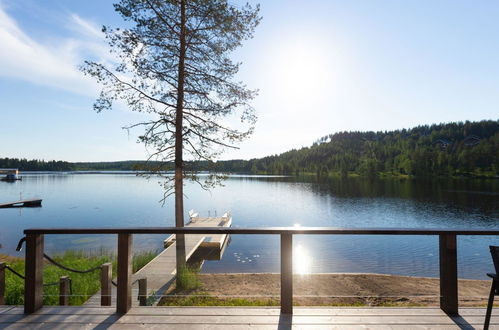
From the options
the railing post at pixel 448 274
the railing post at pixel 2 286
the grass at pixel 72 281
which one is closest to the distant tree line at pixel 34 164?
the grass at pixel 72 281

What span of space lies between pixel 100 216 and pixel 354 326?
3494 cm

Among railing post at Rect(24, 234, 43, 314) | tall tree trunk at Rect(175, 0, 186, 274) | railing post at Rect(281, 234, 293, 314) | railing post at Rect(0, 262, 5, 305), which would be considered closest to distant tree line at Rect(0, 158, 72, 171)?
tall tree trunk at Rect(175, 0, 186, 274)

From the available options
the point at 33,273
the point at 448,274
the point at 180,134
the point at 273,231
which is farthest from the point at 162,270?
the point at 448,274

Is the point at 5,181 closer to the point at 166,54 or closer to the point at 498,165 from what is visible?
the point at 166,54

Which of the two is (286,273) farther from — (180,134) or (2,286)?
(180,134)

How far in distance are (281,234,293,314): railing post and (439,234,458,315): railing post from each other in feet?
6.19

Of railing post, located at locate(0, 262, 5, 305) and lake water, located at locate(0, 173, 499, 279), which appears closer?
lake water, located at locate(0, 173, 499, 279)

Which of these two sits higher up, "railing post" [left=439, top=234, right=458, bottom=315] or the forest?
the forest

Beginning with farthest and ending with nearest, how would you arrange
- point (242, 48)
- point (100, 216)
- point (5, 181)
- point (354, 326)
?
point (5, 181) < point (100, 216) < point (242, 48) < point (354, 326)

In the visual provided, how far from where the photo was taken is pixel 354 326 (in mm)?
3189

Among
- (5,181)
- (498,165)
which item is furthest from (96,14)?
(498,165)

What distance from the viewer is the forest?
10119 centimetres

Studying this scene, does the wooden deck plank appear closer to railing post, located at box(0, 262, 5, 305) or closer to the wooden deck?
the wooden deck

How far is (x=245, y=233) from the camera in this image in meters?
3.44
